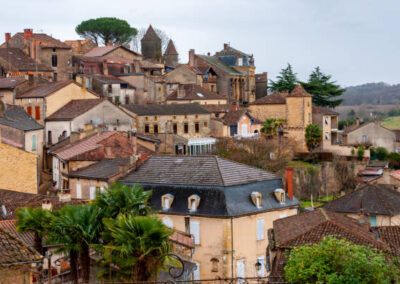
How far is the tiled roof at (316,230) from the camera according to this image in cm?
2208

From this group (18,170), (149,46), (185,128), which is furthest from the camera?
(149,46)

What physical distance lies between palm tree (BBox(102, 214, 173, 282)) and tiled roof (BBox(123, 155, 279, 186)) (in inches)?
465

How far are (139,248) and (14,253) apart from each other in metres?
5.09

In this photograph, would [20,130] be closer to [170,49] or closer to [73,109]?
[73,109]

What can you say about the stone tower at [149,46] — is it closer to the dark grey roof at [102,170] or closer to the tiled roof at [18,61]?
the tiled roof at [18,61]

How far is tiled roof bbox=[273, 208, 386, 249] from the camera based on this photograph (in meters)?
22.1

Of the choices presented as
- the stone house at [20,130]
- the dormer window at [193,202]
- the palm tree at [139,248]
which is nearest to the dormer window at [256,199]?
the dormer window at [193,202]

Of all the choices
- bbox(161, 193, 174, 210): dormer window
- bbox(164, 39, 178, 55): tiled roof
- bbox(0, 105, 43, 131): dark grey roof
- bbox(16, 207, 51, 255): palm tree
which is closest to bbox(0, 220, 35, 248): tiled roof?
bbox(16, 207, 51, 255): palm tree

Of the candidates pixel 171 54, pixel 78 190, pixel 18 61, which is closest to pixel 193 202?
pixel 78 190

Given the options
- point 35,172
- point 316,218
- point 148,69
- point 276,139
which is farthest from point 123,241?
point 148,69

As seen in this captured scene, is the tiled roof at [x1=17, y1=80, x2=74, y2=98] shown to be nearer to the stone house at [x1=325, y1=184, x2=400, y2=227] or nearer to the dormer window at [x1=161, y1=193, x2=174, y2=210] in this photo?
the dormer window at [x1=161, y1=193, x2=174, y2=210]

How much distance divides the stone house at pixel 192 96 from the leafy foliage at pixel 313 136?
32.7ft

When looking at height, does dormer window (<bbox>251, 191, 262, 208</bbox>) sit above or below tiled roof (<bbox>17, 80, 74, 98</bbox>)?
below

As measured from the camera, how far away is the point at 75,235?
792 inches
